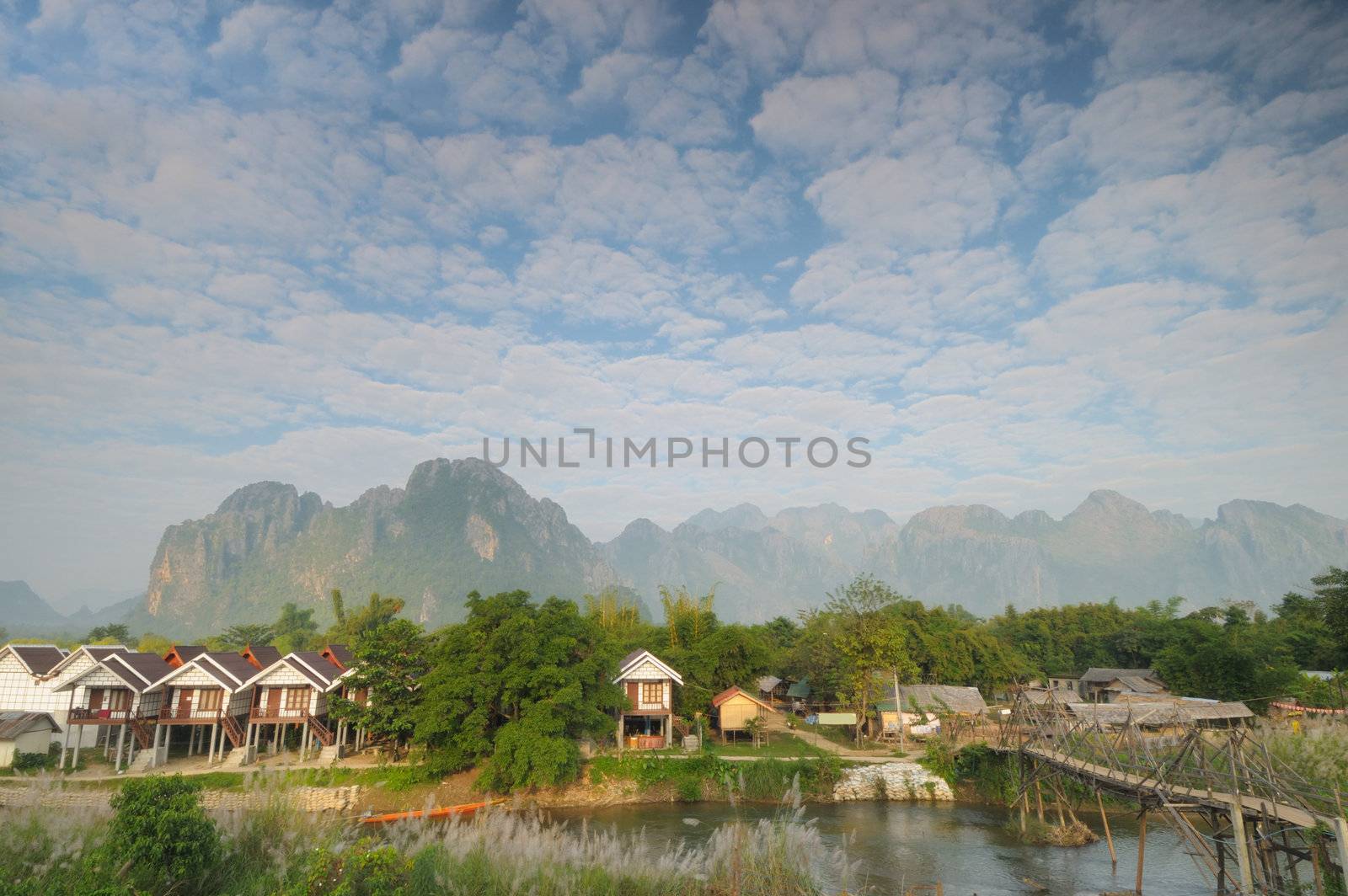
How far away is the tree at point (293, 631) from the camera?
219 feet

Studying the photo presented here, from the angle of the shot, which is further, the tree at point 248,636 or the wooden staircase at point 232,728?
the tree at point 248,636

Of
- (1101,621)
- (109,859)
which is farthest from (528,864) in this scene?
(1101,621)

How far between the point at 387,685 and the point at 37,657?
20.1 m

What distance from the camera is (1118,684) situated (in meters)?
53.8

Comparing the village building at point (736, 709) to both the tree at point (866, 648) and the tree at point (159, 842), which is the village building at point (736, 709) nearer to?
the tree at point (866, 648)

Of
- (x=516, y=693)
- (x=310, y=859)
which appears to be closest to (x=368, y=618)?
(x=516, y=693)

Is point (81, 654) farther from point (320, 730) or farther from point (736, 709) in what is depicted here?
point (736, 709)

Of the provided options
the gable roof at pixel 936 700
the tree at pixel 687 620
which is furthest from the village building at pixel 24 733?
the gable roof at pixel 936 700

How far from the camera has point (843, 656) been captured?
127ft

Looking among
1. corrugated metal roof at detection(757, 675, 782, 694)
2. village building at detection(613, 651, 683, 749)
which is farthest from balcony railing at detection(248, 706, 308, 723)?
corrugated metal roof at detection(757, 675, 782, 694)

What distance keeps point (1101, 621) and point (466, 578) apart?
15426cm

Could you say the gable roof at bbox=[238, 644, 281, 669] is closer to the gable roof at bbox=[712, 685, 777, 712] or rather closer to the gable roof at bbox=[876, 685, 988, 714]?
the gable roof at bbox=[712, 685, 777, 712]

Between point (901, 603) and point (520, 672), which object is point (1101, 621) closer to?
point (901, 603)

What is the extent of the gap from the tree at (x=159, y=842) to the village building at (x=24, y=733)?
1071 inches
